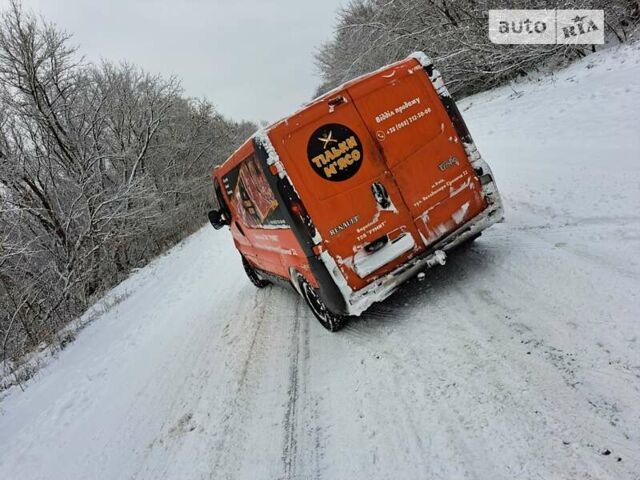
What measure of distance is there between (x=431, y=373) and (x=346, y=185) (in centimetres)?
202

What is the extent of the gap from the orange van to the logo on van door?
0.03ft

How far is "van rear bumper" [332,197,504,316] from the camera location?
4980mm

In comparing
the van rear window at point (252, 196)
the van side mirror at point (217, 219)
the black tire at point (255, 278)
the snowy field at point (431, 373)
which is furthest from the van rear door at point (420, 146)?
the black tire at point (255, 278)

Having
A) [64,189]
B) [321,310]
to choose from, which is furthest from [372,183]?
[64,189]

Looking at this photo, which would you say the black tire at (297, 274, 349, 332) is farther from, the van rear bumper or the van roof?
the van roof

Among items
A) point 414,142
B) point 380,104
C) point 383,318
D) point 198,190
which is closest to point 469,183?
point 414,142

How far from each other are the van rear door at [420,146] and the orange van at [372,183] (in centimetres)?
1

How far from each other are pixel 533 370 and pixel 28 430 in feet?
20.8

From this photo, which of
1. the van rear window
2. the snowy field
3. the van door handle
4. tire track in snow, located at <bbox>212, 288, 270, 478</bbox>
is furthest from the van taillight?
tire track in snow, located at <bbox>212, 288, 270, 478</bbox>

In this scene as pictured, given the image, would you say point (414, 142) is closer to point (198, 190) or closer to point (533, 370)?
point (533, 370)

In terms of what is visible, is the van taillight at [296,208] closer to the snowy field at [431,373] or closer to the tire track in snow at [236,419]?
the snowy field at [431,373]

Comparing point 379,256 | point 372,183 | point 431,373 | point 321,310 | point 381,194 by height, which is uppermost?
point 372,183

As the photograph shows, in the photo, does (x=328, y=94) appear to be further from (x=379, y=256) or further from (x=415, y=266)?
(x=415, y=266)

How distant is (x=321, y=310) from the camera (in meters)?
5.68
